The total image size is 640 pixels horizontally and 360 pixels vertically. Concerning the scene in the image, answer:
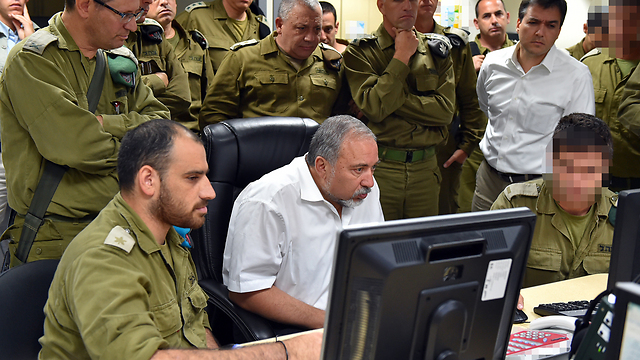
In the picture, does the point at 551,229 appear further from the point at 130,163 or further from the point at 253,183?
the point at 130,163

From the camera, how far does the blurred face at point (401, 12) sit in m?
2.65

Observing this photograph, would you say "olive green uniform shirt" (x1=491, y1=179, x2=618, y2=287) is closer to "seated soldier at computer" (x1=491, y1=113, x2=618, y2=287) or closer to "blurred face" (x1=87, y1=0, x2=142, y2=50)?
"seated soldier at computer" (x1=491, y1=113, x2=618, y2=287)

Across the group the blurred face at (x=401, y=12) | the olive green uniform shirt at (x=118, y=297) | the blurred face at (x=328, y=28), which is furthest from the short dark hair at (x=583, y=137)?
the blurred face at (x=328, y=28)

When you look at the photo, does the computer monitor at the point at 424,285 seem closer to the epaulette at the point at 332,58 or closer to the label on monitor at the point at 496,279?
the label on monitor at the point at 496,279

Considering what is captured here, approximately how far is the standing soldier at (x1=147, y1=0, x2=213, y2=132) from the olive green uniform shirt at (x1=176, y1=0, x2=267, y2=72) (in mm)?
158

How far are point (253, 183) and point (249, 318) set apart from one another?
0.43 m

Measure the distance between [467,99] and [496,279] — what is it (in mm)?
2327

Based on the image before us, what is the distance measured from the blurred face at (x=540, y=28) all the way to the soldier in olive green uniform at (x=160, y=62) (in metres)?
1.65

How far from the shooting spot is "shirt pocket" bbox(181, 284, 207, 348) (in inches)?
54.2

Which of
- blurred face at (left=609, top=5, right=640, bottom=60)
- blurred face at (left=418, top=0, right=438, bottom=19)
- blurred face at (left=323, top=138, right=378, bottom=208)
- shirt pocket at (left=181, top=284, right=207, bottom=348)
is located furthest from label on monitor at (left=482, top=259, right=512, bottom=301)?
blurred face at (left=418, top=0, right=438, bottom=19)

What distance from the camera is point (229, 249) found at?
5.83 ft

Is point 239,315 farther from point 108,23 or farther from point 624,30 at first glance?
point 624,30

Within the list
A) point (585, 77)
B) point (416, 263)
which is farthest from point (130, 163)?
point (585, 77)

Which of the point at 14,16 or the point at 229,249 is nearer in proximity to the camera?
the point at 229,249
